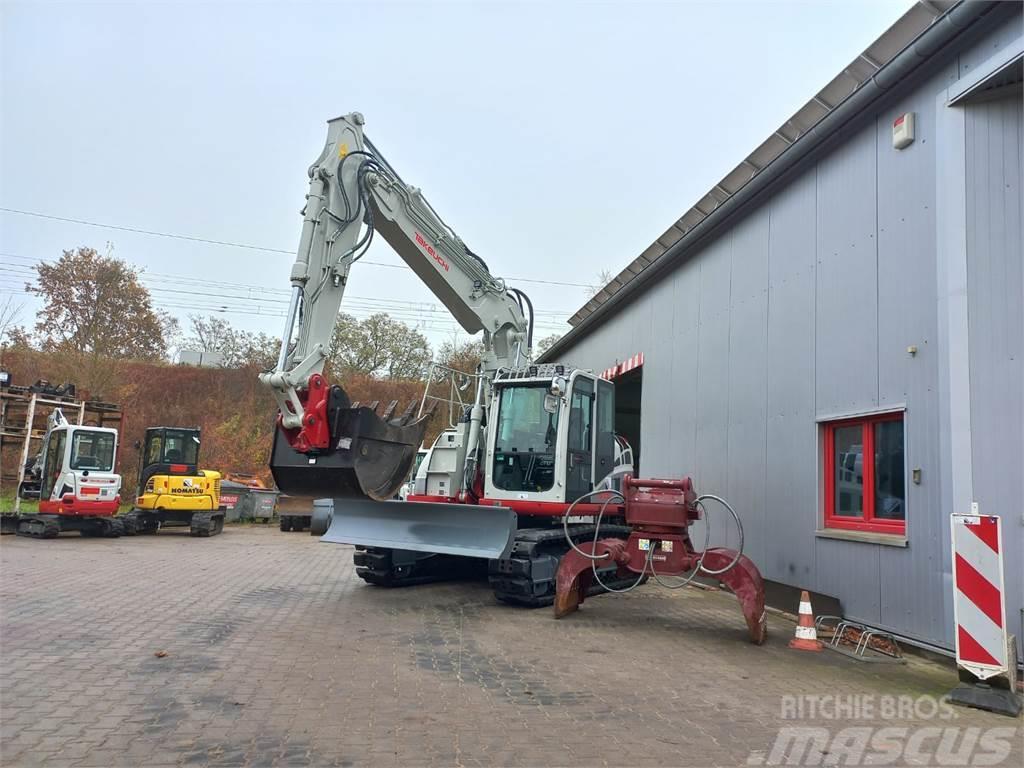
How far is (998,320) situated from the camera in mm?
5699

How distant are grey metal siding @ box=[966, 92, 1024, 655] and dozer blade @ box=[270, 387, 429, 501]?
17.6 feet

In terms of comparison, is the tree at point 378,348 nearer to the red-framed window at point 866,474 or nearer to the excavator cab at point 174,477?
the excavator cab at point 174,477

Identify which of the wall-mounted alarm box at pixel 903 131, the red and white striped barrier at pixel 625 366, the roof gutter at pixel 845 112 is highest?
the roof gutter at pixel 845 112

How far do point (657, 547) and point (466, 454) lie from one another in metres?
2.86

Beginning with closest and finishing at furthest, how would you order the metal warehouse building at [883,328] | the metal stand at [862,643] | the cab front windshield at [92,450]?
1. the metal warehouse building at [883,328]
2. the metal stand at [862,643]
3. the cab front windshield at [92,450]

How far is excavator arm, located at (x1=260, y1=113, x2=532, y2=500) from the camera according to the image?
7.19 m

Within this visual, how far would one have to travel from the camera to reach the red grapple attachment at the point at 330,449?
7.13 metres

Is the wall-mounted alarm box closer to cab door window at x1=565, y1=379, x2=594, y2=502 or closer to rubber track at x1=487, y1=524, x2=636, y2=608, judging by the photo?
cab door window at x1=565, y1=379, x2=594, y2=502

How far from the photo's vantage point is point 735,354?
9.71 meters

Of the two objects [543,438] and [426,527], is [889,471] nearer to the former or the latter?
[543,438]

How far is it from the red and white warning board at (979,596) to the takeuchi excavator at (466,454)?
6.17 ft

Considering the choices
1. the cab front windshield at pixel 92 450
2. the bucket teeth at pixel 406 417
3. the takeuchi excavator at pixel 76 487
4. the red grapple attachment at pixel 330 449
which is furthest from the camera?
the cab front windshield at pixel 92 450

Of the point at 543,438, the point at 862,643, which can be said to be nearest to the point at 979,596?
the point at 862,643

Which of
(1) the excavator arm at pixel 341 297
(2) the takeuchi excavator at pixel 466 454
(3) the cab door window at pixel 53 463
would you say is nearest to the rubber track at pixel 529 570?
(2) the takeuchi excavator at pixel 466 454
